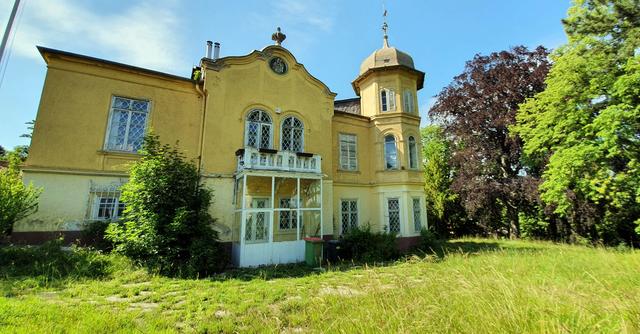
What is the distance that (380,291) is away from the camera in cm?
396

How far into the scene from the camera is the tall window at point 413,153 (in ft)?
49.9

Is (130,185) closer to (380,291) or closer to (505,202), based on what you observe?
(380,291)

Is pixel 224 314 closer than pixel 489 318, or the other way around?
pixel 489 318

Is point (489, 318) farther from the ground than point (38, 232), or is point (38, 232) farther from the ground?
point (38, 232)

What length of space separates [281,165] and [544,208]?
15891 mm

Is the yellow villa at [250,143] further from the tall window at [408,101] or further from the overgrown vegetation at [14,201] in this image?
the overgrown vegetation at [14,201]

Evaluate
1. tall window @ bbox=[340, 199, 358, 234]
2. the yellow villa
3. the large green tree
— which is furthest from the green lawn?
tall window @ bbox=[340, 199, 358, 234]

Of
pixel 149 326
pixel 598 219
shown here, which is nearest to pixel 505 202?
pixel 598 219

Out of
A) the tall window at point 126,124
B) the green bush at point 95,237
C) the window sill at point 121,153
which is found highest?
the tall window at point 126,124

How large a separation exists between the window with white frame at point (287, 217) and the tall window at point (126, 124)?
631cm

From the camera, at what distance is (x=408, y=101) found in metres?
15.7

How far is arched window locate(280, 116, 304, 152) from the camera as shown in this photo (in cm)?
1305

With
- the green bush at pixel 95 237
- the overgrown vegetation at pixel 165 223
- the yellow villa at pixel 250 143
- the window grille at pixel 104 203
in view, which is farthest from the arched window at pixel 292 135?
the green bush at pixel 95 237

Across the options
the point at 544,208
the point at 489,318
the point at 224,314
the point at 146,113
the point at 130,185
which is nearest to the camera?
the point at 489,318
